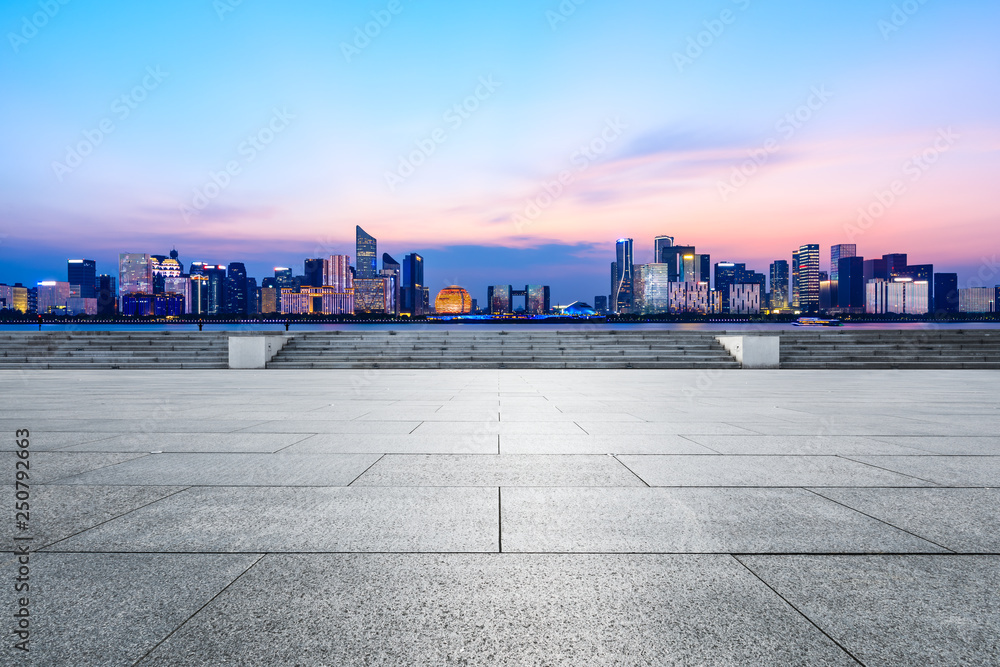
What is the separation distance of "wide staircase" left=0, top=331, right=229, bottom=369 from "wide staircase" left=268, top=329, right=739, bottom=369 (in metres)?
3.42

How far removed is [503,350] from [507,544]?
20682 mm

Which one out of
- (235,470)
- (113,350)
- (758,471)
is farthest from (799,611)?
(113,350)

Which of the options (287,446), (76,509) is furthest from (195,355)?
(76,509)

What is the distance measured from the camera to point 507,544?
371 centimetres

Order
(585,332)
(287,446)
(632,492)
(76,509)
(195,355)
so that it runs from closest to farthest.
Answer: (76,509) < (632,492) < (287,446) < (195,355) < (585,332)

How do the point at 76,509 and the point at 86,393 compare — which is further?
the point at 86,393

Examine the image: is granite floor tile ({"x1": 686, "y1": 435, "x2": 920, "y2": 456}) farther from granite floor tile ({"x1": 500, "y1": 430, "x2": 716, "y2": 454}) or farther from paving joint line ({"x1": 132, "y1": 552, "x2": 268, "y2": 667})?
paving joint line ({"x1": 132, "y1": 552, "x2": 268, "y2": 667})

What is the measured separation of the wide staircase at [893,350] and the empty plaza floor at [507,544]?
623 inches

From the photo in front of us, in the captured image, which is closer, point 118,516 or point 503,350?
point 118,516

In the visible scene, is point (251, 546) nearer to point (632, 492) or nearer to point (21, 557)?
point (21, 557)

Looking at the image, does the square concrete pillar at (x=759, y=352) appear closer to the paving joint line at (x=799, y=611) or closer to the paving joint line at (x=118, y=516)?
the paving joint line at (x=799, y=611)

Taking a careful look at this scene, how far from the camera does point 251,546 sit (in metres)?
3.66

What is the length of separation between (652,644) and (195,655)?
6.83 ft

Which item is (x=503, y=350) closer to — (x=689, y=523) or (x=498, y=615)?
(x=689, y=523)
